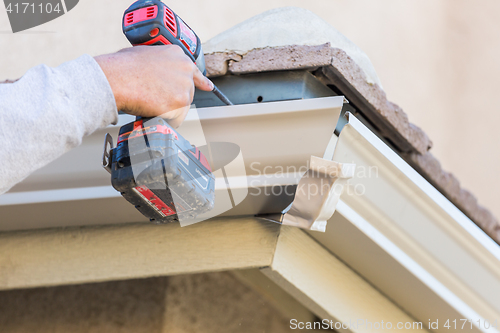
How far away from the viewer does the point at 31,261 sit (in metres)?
1.09

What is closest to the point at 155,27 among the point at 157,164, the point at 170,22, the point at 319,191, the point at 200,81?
the point at 170,22

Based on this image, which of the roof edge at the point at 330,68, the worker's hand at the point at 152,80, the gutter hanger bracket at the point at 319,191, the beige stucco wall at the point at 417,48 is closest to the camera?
the worker's hand at the point at 152,80

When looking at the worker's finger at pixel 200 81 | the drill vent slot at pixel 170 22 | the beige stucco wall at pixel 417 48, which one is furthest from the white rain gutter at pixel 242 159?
the beige stucco wall at pixel 417 48

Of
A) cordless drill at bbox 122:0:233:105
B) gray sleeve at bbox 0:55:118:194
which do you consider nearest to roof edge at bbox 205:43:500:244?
cordless drill at bbox 122:0:233:105

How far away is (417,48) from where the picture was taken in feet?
13.0

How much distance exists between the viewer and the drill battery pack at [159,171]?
69cm

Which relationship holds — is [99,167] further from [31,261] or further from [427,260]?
[427,260]

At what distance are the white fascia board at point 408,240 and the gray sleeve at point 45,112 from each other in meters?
0.52

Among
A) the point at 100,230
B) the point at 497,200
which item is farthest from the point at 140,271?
the point at 497,200

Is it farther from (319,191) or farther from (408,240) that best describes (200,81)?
(408,240)

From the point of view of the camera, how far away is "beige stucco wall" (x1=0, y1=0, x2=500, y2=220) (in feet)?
10.5

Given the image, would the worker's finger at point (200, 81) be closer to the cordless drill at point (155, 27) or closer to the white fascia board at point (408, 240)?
the cordless drill at point (155, 27)

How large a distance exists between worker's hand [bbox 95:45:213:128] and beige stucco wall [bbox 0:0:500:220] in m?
2.66

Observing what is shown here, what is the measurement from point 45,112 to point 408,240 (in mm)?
919
